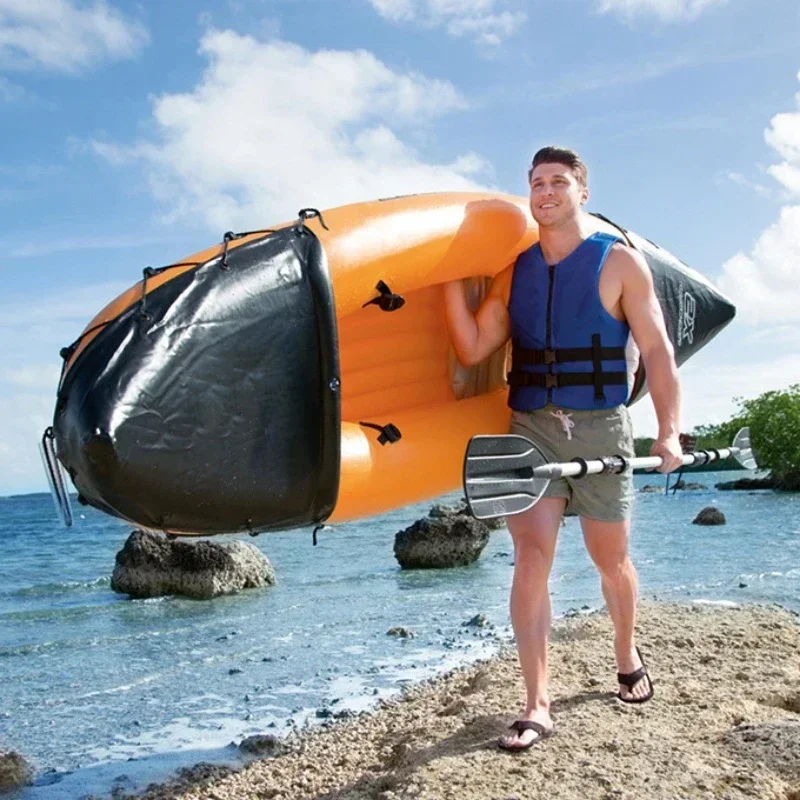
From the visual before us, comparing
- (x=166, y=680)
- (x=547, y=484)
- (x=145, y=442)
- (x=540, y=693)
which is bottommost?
(x=166, y=680)

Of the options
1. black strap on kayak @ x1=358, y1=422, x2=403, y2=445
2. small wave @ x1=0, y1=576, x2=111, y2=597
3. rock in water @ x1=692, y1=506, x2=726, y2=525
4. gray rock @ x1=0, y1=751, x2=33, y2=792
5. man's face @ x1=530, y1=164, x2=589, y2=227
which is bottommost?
rock in water @ x1=692, y1=506, x2=726, y2=525

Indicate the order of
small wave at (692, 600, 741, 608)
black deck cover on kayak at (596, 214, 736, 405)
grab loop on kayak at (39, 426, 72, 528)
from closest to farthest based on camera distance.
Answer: grab loop on kayak at (39, 426, 72, 528) → black deck cover on kayak at (596, 214, 736, 405) → small wave at (692, 600, 741, 608)

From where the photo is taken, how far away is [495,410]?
385cm

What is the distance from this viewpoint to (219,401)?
3033 millimetres

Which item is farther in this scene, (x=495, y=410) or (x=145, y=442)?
(x=495, y=410)

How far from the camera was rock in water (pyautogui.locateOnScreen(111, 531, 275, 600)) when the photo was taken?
10.5m

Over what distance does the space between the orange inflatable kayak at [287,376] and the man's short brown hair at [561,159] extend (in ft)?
1.30

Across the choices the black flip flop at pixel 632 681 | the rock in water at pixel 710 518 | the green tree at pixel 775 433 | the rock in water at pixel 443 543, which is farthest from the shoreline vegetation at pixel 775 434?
the black flip flop at pixel 632 681

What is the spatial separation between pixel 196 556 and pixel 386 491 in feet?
24.9

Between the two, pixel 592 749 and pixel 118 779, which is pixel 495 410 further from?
pixel 118 779

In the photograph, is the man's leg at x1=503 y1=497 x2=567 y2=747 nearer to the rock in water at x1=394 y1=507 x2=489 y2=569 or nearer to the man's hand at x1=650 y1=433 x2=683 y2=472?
the man's hand at x1=650 y1=433 x2=683 y2=472

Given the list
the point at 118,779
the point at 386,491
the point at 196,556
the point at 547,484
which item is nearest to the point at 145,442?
the point at 386,491

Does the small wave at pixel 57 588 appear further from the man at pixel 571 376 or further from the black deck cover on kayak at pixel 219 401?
the man at pixel 571 376

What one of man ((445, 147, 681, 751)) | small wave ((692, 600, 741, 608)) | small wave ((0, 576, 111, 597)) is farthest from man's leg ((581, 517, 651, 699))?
small wave ((0, 576, 111, 597))
